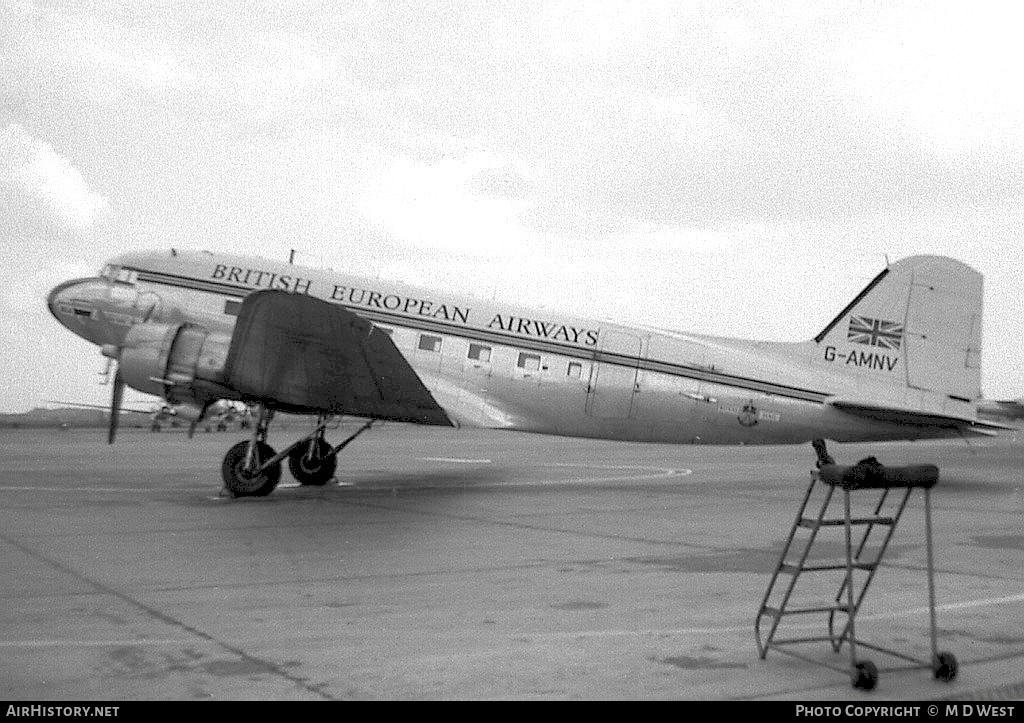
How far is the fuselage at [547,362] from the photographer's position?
18.5 m

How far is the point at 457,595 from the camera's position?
27.3 ft

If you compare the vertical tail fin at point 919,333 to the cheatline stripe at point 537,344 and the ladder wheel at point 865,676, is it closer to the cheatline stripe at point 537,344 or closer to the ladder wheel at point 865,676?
the cheatline stripe at point 537,344

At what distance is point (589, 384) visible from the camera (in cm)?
1856

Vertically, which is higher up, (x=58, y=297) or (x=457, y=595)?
(x=58, y=297)

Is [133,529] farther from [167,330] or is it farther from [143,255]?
[143,255]

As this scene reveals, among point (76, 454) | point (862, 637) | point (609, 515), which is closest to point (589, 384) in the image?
point (609, 515)

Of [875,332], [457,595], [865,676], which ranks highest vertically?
[875,332]

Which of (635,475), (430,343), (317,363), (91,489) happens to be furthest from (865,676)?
(635,475)

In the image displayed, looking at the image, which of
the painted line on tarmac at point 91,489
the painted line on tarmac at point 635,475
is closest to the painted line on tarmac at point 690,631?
the painted line on tarmac at point 91,489

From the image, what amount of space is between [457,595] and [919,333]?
12902mm

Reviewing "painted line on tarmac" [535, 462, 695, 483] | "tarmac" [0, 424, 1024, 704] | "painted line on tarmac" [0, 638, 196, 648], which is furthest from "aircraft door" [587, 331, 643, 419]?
"painted line on tarmac" [0, 638, 196, 648]

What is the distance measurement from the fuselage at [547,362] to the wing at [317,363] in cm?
163

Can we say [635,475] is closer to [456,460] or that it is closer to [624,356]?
[624,356]

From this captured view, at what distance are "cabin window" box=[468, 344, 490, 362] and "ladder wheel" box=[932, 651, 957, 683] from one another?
1348 cm
